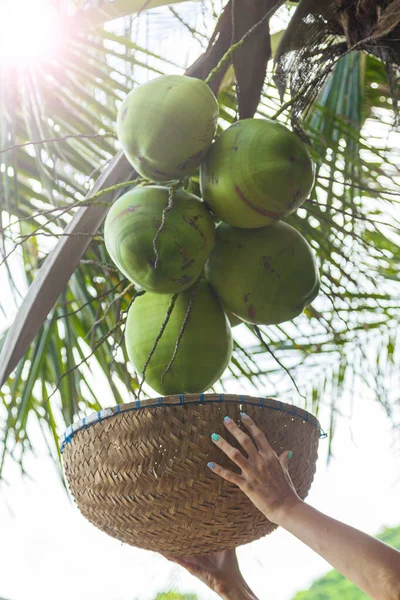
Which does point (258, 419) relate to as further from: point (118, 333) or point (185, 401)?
point (118, 333)

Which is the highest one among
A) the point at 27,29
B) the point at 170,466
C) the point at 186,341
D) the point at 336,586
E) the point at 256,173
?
the point at 336,586

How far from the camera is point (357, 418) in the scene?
1772mm

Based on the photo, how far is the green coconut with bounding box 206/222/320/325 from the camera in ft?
2.58

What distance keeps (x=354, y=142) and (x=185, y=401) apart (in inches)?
32.1

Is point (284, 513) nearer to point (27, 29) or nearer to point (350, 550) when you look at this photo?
point (350, 550)

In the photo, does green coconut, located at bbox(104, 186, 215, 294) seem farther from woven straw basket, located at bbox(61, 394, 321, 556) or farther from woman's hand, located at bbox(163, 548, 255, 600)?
woman's hand, located at bbox(163, 548, 255, 600)

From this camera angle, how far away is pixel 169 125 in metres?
0.72

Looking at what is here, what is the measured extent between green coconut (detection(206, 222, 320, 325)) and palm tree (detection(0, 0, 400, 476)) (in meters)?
0.08

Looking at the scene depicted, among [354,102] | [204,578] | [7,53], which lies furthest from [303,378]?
[7,53]

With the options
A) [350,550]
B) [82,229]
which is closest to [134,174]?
[82,229]

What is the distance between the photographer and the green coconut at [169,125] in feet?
2.37

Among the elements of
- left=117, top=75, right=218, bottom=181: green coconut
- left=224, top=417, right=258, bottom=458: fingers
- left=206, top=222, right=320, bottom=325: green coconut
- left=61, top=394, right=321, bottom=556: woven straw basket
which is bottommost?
left=61, top=394, right=321, bottom=556: woven straw basket

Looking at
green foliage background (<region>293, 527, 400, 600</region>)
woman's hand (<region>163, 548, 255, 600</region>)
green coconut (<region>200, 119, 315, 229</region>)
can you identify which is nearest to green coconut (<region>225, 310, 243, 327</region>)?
green coconut (<region>200, 119, 315, 229</region>)

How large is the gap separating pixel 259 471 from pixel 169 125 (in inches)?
14.2
